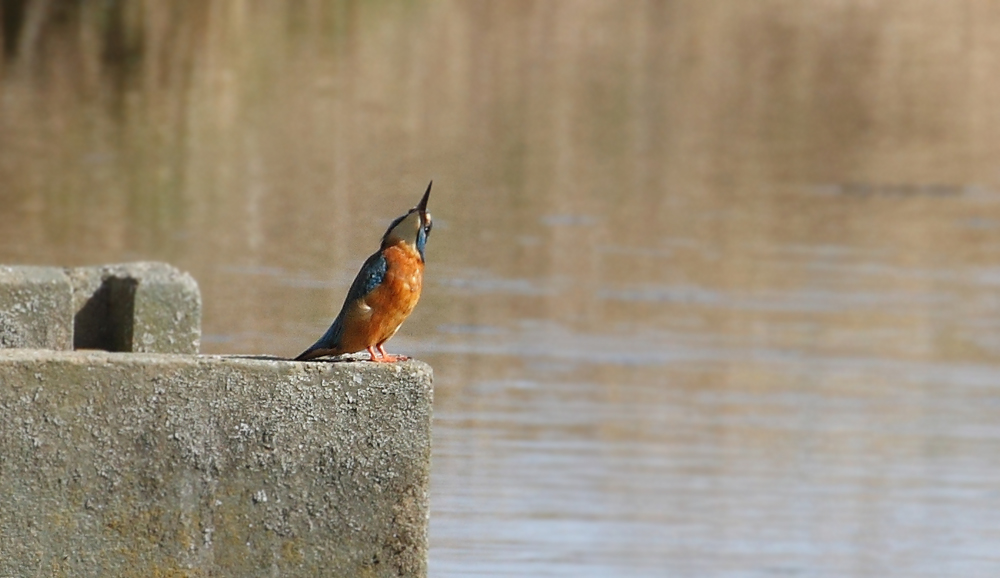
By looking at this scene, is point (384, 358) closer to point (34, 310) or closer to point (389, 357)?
point (389, 357)

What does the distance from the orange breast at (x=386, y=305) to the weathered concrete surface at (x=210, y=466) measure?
10 cm

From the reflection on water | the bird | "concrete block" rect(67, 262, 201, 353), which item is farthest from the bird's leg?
"concrete block" rect(67, 262, 201, 353)

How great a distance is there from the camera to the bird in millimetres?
3693

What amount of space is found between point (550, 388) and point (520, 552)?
2.50 metres

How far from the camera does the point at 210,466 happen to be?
353cm

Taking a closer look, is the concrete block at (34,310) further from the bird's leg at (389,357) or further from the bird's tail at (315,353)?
the bird's leg at (389,357)

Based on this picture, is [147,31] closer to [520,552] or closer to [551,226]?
[551,226]

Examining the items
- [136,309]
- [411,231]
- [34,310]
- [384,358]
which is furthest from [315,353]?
[136,309]

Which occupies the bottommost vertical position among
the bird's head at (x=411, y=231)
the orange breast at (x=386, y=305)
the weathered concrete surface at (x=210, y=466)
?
the weathered concrete surface at (x=210, y=466)

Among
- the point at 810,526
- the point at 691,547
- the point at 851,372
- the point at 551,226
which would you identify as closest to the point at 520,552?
the point at 691,547

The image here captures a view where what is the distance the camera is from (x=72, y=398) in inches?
136

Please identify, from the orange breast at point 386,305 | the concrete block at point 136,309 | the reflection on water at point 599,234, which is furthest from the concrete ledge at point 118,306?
the orange breast at point 386,305

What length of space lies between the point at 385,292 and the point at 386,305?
27mm

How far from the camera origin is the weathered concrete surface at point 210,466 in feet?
11.3
